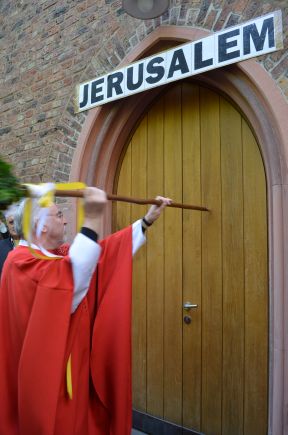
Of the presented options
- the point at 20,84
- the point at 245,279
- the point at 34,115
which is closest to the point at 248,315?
the point at 245,279

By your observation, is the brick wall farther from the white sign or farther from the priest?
the priest

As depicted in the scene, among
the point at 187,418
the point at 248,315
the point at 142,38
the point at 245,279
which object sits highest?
the point at 142,38

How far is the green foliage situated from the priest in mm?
303

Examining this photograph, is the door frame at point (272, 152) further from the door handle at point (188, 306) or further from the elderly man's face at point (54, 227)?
the elderly man's face at point (54, 227)

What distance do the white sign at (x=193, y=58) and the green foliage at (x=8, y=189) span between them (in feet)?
6.71

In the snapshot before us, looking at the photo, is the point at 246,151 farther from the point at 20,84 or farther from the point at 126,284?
the point at 20,84

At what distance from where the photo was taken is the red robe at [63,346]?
2.17m

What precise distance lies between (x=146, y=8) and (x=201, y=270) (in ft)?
7.06

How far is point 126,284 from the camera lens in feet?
8.15

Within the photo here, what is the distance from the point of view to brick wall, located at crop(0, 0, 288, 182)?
12.3ft

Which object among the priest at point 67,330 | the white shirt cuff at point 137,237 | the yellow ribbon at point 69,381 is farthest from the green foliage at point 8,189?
the yellow ribbon at point 69,381

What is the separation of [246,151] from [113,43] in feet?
5.69

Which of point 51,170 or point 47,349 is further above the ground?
point 51,170

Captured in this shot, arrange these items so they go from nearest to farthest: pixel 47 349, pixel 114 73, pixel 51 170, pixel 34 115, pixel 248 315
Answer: pixel 47 349
pixel 248 315
pixel 114 73
pixel 51 170
pixel 34 115
